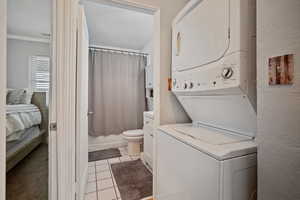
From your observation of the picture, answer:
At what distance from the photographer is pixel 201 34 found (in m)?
1.01

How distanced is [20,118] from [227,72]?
2626 mm

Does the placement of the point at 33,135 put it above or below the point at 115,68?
below

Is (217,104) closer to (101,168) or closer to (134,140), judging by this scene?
(134,140)

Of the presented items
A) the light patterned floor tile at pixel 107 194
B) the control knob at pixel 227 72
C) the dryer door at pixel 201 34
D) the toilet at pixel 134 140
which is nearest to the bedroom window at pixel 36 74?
the toilet at pixel 134 140

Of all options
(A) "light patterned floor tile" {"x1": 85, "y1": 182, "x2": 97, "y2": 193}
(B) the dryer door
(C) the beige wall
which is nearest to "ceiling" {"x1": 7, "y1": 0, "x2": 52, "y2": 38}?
(C) the beige wall

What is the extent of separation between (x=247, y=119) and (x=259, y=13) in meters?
0.60

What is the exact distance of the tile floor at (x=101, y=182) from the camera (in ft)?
5.08

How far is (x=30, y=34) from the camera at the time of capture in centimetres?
236

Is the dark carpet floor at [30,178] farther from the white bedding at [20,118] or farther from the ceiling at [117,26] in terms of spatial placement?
the ceiling at [117,26]

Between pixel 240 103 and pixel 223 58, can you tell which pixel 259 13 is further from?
pixel 240 103

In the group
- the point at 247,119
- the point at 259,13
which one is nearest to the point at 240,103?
the point at 247,119

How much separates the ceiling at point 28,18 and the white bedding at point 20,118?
105cm

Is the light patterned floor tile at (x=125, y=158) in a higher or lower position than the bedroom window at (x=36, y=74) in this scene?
lower

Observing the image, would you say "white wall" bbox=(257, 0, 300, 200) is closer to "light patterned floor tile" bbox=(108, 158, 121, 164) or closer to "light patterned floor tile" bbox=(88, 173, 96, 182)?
"light patterned floor tile" bbox=(88, 173, 96, 182)
